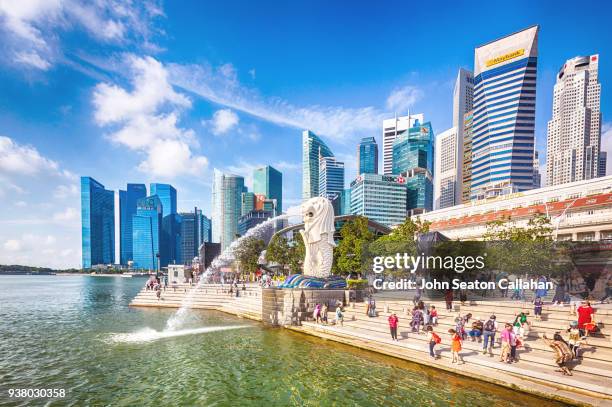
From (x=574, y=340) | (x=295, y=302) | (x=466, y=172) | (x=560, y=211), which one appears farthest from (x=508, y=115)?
(x=574, y=340)

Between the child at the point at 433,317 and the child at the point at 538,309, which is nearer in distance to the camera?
the child at the point at 538,309

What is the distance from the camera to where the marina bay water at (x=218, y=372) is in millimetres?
12617

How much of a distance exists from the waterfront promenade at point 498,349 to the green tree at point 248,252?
42.8 m

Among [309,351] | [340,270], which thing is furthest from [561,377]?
[340,270]

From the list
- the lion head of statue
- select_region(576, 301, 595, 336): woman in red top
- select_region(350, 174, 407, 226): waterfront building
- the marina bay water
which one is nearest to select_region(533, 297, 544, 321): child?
select_region(576, 301, 595, 336): woman in red top

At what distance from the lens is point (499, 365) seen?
1388cm

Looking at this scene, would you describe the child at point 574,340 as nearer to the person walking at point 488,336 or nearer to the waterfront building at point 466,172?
the person walking at point 488,336

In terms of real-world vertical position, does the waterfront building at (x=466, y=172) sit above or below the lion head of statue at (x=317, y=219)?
above

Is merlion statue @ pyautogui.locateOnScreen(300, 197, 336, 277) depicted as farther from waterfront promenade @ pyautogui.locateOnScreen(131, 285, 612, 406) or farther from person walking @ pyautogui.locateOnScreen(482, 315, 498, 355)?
person walking @ pyautogui.locateOnScreen(482, 315, 498, 355)

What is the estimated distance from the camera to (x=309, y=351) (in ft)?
61.9

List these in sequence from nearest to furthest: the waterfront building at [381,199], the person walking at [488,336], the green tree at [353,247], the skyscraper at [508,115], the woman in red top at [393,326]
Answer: the person walking at [488,336] → the woman in red top at [393,326] → the green tree at [353,247] → the skyscraper at [508,115] → the waterfront building at [381,199]

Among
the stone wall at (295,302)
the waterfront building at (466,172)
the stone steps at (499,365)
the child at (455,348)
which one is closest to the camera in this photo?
the stone steps at (499,365)

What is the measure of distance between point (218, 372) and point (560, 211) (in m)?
57.8

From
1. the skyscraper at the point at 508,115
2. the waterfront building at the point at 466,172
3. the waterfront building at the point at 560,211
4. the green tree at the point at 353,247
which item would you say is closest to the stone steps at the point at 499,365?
the green tree at the point at 353,247
